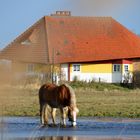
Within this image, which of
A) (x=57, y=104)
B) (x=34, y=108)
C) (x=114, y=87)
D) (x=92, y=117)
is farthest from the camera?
(x=114, y=87)

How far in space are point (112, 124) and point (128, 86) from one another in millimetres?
33870

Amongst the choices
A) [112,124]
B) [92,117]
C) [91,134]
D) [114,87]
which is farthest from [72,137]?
[114,87]

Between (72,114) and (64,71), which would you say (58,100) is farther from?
(64,71)

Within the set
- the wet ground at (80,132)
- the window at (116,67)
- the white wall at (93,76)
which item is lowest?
the wet ground at (80,132)

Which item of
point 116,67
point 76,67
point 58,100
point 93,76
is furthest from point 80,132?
point 116,67

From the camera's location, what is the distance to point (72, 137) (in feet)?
47.8

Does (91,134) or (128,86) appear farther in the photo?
(128,86)

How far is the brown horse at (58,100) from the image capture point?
1972cm

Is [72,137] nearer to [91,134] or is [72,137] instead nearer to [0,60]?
[91,134]

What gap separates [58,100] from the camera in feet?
67.7

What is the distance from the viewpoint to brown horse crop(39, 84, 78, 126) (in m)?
19.7

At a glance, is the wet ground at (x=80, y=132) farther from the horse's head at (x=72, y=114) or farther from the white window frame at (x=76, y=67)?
the white window frame at (x=76, y=67)

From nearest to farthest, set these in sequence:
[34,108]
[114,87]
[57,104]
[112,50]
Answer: [57,104] → [34,108] → [114,87] → [112,50]

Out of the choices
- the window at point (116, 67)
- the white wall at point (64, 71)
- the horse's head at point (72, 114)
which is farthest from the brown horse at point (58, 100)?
the window at point (116, 67)
